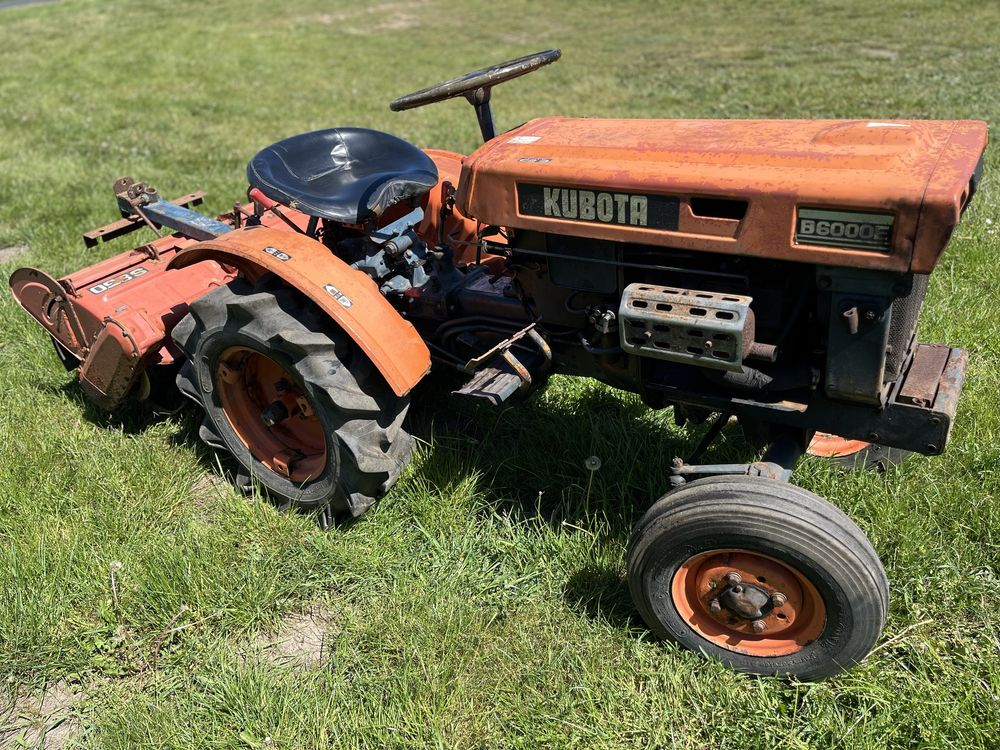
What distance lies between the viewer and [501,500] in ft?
10.0

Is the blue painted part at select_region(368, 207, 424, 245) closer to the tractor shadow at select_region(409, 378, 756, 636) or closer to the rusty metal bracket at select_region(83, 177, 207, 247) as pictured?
the tractor shadow at select_region(409, 378, 756, 636)

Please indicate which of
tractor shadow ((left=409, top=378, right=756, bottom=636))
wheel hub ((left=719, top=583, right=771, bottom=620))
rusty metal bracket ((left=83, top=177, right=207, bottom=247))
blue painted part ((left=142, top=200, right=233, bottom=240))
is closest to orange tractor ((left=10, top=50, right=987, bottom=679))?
wheel hub ((left=719, top=583, right=771, bottom=620))

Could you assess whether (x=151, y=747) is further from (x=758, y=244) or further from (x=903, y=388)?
(x=903, y=388)

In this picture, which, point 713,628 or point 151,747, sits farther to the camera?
point 713,628

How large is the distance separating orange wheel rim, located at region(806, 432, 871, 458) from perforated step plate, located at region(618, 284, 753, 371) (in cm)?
110

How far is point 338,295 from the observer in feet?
8.76

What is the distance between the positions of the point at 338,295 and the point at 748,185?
4.38 feet

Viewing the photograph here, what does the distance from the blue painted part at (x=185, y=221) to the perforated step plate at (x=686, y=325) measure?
6.77 feet

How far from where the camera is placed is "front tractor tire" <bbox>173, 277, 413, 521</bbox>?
271 cm

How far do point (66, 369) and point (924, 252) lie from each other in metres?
3.59

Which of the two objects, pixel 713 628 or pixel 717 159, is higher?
pixel 717 159

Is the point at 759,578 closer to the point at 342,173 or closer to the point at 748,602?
the point at 748,602

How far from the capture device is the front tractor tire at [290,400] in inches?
106

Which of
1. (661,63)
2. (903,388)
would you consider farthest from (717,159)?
(661,63)
